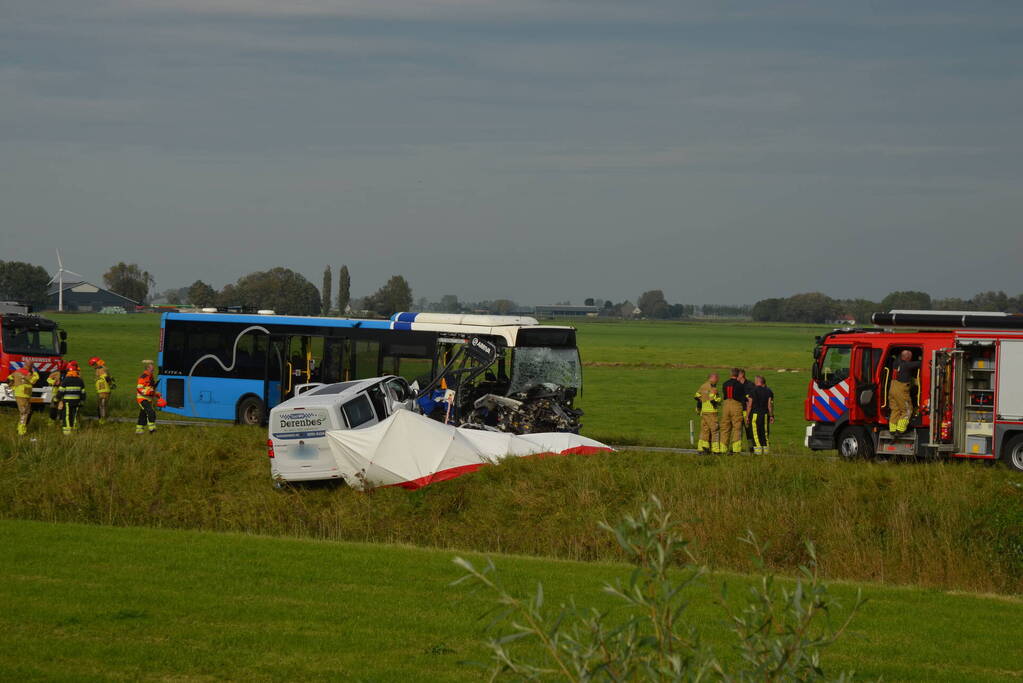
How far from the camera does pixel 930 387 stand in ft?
78.5

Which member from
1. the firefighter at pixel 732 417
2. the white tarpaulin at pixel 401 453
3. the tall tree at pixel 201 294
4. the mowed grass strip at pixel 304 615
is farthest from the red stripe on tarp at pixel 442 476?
the tall tree at pixel 201 294

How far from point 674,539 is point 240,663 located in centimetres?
660

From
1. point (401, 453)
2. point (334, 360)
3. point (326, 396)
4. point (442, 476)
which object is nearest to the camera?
point (401, 453)

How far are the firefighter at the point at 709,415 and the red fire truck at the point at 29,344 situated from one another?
19.8 m

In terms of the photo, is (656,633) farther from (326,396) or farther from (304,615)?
(326,396)

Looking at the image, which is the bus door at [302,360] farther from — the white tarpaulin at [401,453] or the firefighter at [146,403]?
the white tarpaulin at [401,453]

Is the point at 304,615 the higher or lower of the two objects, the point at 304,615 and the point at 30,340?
the lower

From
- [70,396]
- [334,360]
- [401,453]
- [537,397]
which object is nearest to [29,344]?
[70,396]

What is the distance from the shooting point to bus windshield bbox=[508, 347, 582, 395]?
27.8 meters

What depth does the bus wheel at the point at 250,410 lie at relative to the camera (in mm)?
31250

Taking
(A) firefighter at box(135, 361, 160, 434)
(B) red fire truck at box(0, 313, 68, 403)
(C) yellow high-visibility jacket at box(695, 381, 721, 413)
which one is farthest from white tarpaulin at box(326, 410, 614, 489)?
(B) red fire truck at box(0, 313, 68, 403)

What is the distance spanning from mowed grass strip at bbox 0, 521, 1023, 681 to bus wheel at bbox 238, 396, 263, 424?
14.6 meters

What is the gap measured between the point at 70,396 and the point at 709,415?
1475cm

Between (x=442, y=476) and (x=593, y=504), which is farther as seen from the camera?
(x=442, y=476)
